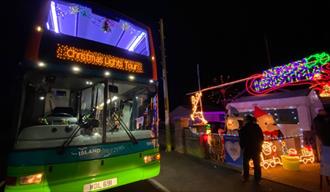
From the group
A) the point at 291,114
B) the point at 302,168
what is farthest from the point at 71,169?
the point at 291,114

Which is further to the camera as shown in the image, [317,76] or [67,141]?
[317,76]

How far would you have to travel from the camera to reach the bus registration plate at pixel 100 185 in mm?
3740

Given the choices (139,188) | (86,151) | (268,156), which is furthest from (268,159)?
(86,151)

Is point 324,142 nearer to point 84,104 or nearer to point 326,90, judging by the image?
point 326,90

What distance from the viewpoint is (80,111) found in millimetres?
5137

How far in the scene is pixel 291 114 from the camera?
31.9 feet

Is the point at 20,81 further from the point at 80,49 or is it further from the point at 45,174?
the point at 45,174

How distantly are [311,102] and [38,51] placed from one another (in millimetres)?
10623

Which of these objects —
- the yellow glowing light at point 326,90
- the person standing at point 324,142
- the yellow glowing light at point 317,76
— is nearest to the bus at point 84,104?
the person standing at point 324,142

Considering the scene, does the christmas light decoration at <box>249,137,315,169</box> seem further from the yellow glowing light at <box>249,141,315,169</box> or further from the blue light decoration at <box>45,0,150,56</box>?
the blue light decoration at <box>45,0,150,56</box>

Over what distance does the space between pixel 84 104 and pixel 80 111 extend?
242 mm

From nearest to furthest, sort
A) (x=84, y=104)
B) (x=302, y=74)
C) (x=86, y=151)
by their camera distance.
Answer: (x=86, y=151) → (x=84, y=104) → (x=302, y=74)

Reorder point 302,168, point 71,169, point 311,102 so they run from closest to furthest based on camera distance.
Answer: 1. point 71,169
2. point 302,168
3. point 311,102

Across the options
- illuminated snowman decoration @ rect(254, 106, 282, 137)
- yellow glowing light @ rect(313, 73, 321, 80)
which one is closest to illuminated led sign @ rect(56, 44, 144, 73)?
illuminated snowman decoration @ rect(254, 106, 282, 137)
